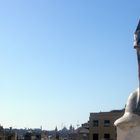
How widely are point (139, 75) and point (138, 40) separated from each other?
57 cm

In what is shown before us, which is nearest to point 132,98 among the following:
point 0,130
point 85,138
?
point 0,130

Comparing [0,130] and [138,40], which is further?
[0,130]

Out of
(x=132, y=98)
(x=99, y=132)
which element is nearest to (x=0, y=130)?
(x=99, y=132)

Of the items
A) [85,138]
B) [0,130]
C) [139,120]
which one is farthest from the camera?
[85,138]

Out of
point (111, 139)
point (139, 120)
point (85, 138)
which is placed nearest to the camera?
point (139, 120)

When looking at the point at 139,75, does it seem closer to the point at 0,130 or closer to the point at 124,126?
the point at 124,126

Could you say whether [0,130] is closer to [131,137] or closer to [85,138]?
[85,138]

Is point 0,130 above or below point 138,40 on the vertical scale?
above

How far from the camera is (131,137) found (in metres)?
7.45

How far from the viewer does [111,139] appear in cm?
7588

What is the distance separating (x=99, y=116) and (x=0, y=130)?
18.2m

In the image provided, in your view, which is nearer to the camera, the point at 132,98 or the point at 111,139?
the point at 132,98

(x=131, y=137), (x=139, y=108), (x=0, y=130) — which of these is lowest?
(x=131, y=137)

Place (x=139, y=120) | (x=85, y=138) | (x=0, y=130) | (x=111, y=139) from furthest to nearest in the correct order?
(x=85, y=138) < (x=111, y=139) < (x=0, y=130) < (x=139, y=120)
